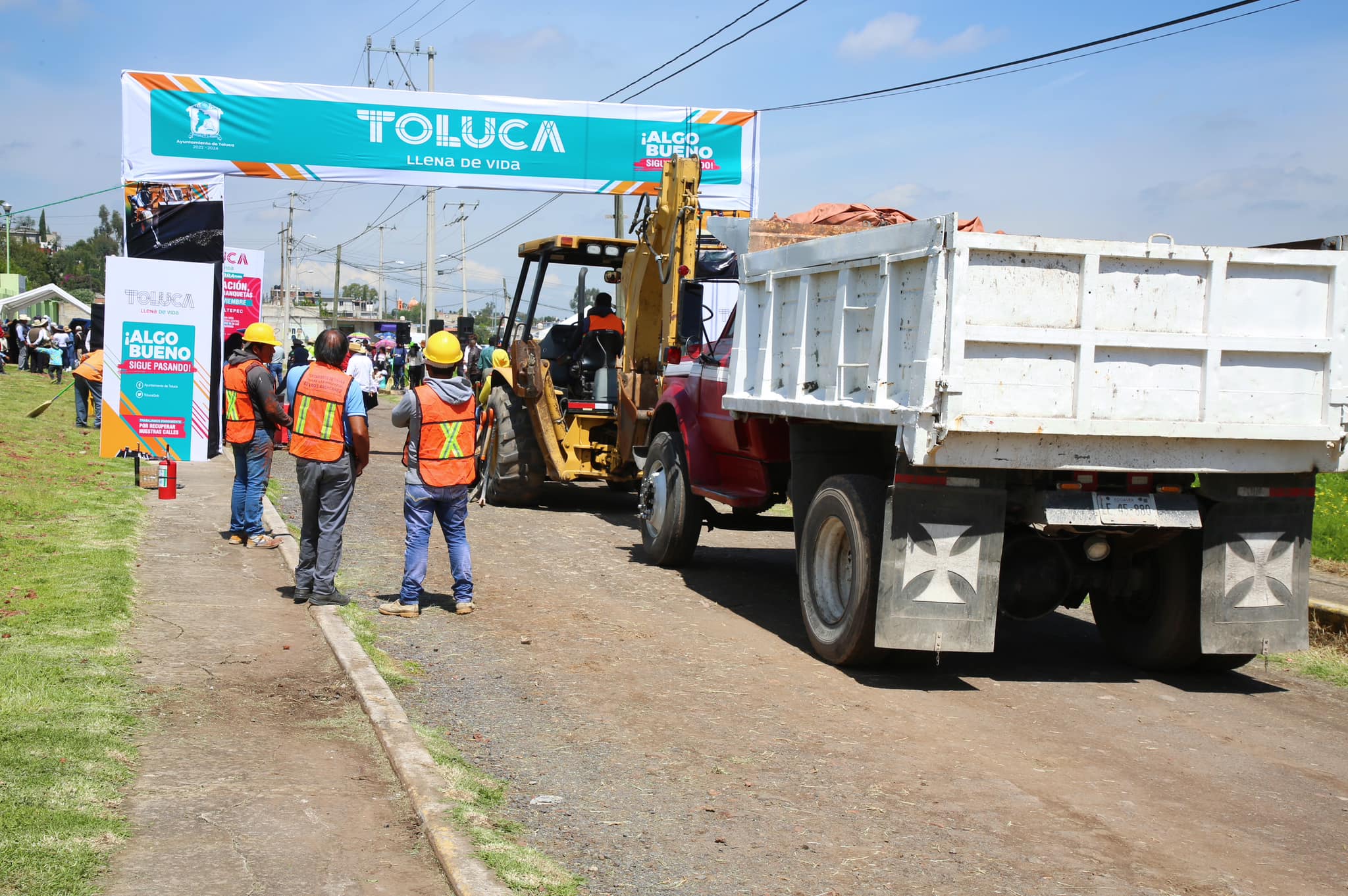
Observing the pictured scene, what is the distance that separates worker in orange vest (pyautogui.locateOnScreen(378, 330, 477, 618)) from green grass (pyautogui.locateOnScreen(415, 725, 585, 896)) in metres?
2.81

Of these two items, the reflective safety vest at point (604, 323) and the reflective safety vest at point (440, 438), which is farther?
the reflective safety vest at point (604, 323)

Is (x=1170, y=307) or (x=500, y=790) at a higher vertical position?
(x=1170, y=307)

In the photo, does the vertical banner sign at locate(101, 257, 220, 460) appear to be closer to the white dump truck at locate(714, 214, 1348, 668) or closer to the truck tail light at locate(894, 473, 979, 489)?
the white dump truck at locate(714, 214, 1348, 668)

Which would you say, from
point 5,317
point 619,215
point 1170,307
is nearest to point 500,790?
point 1170,307

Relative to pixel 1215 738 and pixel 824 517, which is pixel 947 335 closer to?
pixel 824 517

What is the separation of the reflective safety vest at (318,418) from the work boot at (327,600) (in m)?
0.90

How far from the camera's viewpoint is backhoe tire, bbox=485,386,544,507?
46.7ft

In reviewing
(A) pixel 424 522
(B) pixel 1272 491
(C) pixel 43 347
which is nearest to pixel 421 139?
(A) pixel 424 522

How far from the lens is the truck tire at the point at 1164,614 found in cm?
743

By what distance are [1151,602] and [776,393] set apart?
269 centimetres

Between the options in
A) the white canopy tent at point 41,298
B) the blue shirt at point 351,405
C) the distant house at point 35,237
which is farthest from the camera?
the distant house at point 35,237

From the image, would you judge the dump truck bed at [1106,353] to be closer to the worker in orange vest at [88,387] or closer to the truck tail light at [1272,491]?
the truck tail light at [1272,491]

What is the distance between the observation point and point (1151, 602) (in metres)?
7.75

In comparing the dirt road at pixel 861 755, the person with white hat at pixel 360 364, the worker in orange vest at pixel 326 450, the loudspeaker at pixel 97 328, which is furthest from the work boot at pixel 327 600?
the loudspeaker at pixel 97 328
